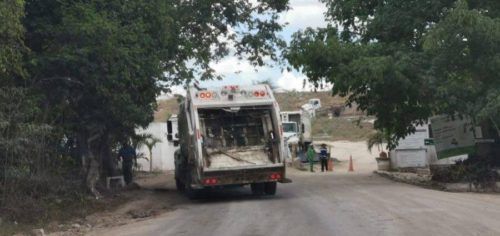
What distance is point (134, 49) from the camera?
17828 millimetres

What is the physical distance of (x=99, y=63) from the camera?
1723 cm

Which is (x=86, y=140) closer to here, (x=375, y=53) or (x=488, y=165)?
(x=375, y=53)

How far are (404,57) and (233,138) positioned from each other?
575 cm

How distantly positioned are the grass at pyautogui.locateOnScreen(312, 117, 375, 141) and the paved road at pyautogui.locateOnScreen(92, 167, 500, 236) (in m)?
55.2

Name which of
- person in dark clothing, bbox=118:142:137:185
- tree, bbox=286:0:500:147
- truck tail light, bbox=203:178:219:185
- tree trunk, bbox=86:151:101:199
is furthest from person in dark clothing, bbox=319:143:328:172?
truck tail light, bbox=203:178:219:185

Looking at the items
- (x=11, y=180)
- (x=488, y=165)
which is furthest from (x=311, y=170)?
(x=11, y=180)

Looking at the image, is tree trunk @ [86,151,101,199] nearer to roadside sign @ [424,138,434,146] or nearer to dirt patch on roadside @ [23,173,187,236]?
dirt patch on roadside @ [23,173,187,236]

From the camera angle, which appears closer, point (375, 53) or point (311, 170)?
point (375, 53)

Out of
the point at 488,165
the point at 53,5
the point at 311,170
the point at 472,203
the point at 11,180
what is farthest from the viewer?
the point at 311,170

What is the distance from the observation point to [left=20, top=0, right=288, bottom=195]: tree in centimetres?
1673

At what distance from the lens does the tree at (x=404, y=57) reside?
19312mm

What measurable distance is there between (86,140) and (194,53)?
631 cm

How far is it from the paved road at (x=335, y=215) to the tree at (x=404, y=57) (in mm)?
3222

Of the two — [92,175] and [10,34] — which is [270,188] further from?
[10,34]
